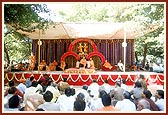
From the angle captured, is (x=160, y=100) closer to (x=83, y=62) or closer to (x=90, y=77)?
(x=90, y=77)

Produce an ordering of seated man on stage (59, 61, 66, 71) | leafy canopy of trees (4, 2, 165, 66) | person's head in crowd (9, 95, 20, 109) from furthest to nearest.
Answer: seated man on stage (59, 61, 66, 71)
leafy canopy of trees (4, 2, 165, 66)
person's head in crowd (9, 95, 20, 109)

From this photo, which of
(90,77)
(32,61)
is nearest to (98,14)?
(90,77)

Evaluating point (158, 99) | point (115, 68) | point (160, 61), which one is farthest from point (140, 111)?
point (160, 61)

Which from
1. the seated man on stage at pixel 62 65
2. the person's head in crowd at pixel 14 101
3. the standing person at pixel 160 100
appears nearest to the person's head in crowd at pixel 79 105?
the person's head in crowd at pixel 14 101

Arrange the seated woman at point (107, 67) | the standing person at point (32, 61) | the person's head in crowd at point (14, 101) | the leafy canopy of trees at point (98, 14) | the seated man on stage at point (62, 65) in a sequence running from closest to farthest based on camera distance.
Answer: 1. the person's head in crowd at point (14, 101)
2. the leafy canopy of trees at point (98, 14)
3. the standing person at point (32, 61)
4. the seated man on stage at point (62, 65)
5. the seated woman at point (107, 67)

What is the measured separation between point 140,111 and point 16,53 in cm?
1155

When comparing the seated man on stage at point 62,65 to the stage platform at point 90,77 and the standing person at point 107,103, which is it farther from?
the standing person at point 107,103

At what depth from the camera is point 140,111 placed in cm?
475

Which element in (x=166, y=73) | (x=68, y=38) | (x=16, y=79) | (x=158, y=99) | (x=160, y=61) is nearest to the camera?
(x=158, y=99)

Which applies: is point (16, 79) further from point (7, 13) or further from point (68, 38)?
point (68, 38)

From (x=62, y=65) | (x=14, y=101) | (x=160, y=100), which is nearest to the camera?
(x=14, y=101)

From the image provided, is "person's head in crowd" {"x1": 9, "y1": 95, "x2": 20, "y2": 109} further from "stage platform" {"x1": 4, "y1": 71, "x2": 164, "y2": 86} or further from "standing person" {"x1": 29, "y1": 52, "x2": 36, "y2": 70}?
"standing person" {"x1": 29, "y1": 52, "x2": 36, "y2": 70}

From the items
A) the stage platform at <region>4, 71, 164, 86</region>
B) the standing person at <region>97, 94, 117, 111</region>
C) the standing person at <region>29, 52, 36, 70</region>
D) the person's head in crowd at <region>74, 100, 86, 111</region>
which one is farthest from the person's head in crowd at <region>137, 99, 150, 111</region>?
the standing person at <region>29, 52, 36, 70</region>

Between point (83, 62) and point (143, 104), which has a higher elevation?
point (83, 62)
